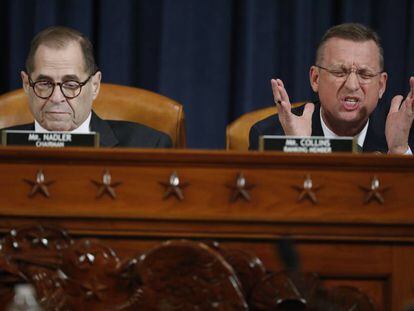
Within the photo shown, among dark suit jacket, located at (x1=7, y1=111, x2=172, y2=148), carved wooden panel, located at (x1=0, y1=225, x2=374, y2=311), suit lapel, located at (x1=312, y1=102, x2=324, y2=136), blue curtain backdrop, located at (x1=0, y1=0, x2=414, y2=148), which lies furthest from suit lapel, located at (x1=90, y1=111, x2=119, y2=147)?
blue curtain backdrop, located at (x1=0, y1=0, x2=414, y2=148)

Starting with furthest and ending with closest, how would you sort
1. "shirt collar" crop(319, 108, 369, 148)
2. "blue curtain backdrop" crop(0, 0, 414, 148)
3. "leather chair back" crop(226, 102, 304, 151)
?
"blue curtain backdrop" crop(0, 0, 414, 148) → "leather chair back" crop(226, 102, 304, 151) → "shirt collar" crop(319, 108, 369, 148)

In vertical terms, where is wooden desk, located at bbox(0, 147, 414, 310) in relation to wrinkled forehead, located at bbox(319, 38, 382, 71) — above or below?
below

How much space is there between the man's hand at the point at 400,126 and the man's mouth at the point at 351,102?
9 cm

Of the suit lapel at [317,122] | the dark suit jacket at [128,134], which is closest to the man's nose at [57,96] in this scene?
the dark suit jacket at [128,134]

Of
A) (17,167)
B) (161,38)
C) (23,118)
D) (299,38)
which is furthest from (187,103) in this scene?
(17,167)

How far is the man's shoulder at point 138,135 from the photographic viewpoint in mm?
2129

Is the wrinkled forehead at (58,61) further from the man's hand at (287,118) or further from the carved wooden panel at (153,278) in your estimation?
the carved wooden panel at (153,278)

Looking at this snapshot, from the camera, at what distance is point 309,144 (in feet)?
4.88

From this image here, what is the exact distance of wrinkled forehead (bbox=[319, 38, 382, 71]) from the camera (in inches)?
85.3

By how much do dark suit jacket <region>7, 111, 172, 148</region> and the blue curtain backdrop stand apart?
2.95ft

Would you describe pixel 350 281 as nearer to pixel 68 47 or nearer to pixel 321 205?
pixel 321 205

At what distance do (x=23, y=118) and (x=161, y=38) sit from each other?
891mm

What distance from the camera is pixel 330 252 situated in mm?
1359

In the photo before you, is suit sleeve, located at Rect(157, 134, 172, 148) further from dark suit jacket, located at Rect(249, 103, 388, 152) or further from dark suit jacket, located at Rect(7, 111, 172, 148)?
dark suit jacket, located at Rect(249, 103, 388, 152)
